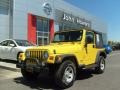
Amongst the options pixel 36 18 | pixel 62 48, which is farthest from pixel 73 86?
pixel 36 18

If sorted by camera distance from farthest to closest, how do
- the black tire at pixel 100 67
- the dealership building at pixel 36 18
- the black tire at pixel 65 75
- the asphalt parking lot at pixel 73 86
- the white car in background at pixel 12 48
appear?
the dealership building at pixel 36 18
the white car in background at pixel 12 48
the black tire at pixel 100 67
the asphalt parking lot at pixel 73 86
the black tire at pixel 65 75

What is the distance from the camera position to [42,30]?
31.7m

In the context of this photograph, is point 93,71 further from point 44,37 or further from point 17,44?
point 44,37

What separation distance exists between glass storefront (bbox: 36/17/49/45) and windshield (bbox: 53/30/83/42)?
775 inches

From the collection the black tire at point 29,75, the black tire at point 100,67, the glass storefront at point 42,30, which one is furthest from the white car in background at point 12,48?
the glass storefront at point 42,30

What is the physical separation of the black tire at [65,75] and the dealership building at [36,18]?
11.8 meters

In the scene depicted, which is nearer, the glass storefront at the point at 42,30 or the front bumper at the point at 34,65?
the front bumper at the point at 34,65

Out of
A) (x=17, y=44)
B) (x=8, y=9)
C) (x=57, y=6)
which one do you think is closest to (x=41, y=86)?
(x=17, y=44)

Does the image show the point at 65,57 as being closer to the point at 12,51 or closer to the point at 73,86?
the point at 73,86

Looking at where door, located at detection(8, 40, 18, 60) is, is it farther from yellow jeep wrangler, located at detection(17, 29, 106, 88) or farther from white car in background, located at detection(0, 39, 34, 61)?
yellow jeep wrangler, located at detection(17, 29, 106, 88)

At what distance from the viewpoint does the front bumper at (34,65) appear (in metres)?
8.38

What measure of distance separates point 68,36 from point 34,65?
2590mm

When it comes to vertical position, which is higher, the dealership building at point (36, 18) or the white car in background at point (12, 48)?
the dealership building at point (36, 18)

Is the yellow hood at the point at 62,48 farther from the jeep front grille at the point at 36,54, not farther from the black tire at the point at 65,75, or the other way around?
the black tire at the point at 65,75
